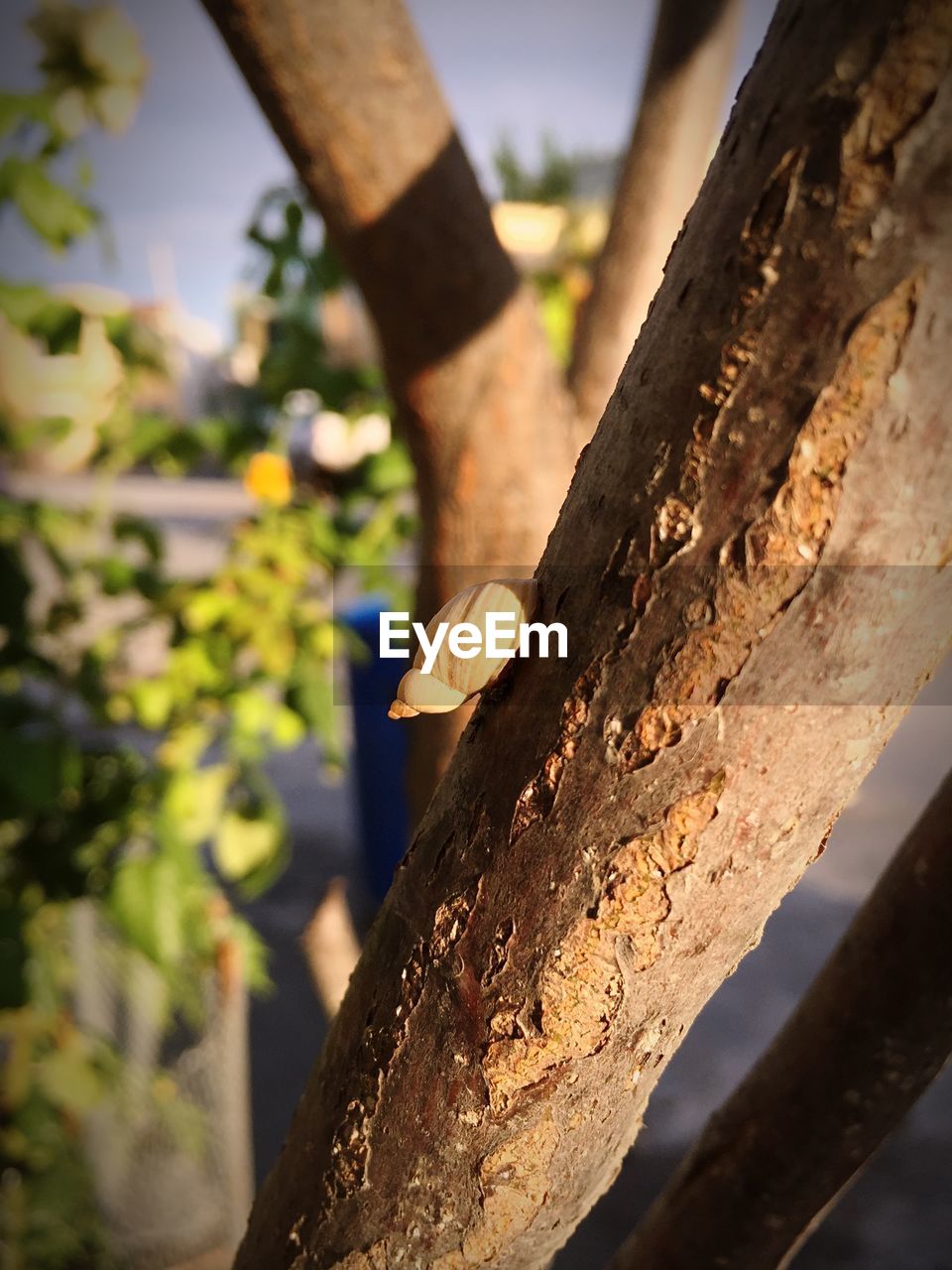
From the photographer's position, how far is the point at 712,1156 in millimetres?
349

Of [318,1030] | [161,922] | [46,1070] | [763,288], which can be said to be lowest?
[318,1030]

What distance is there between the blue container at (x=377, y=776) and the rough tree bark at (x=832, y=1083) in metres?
1.01

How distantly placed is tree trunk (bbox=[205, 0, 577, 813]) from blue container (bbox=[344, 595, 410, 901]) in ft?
2.18

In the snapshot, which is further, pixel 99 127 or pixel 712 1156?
→ pixel 99 127

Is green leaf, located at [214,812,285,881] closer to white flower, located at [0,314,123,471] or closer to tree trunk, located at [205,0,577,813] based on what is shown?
tree trunk, located at [205,0,577,813]

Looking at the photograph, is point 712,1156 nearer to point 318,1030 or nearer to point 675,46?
point 675,46

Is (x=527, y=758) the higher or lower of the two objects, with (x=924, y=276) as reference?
lower

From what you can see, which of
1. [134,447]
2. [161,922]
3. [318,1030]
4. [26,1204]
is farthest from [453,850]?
[318,1030]

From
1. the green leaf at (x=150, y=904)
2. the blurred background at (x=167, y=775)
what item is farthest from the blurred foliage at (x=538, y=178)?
the green leaf at (x=150, y=904)

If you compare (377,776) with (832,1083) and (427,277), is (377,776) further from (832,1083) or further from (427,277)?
(832,1083)

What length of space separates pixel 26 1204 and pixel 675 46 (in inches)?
A: 47.7

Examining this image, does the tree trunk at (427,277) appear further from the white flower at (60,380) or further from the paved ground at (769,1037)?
the paved ground at (769,1037)

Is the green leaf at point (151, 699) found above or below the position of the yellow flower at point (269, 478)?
below

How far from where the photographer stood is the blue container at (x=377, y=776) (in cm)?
143
